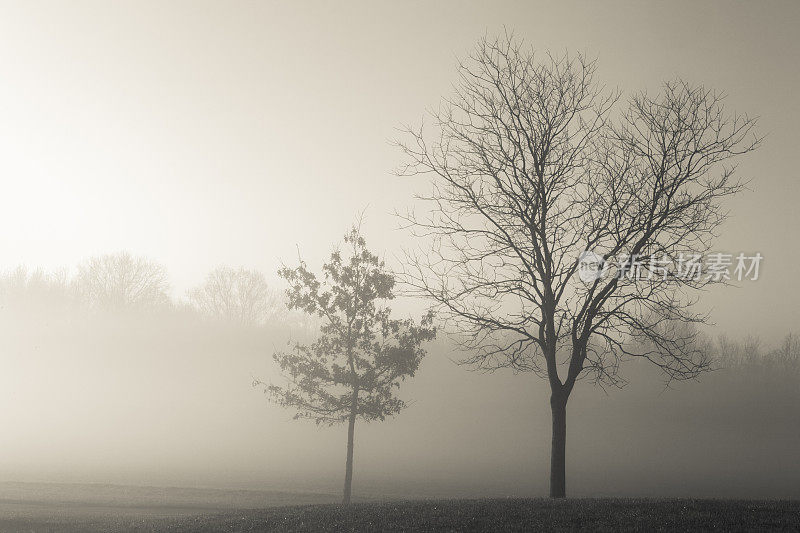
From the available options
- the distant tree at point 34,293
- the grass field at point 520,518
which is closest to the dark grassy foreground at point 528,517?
the grass field at point 520,518

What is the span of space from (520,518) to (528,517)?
6.6 inches

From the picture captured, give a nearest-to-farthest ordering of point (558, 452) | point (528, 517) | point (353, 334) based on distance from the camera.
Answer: point (528, 517), point (558, 452), point (353, 334)

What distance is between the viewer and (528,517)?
13.1 m

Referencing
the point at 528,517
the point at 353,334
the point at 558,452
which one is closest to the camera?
the point at 528,517

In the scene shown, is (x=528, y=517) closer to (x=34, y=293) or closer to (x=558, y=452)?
(x=558, y=452)

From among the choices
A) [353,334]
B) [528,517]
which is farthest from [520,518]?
[353,334]

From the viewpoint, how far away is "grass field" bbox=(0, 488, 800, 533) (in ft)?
39.6

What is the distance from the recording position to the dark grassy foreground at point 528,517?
12.0 meters

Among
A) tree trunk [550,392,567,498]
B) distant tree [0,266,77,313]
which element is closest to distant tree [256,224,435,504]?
tree trunk [550,392,567,498]

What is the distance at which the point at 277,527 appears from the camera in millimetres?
14586

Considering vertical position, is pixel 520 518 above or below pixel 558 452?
below

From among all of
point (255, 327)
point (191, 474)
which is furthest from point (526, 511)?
point (255, 327)

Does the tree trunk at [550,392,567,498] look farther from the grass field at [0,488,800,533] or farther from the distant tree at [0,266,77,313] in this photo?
the distant tree at [0,266,77,313]

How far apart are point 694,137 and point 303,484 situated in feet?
119
